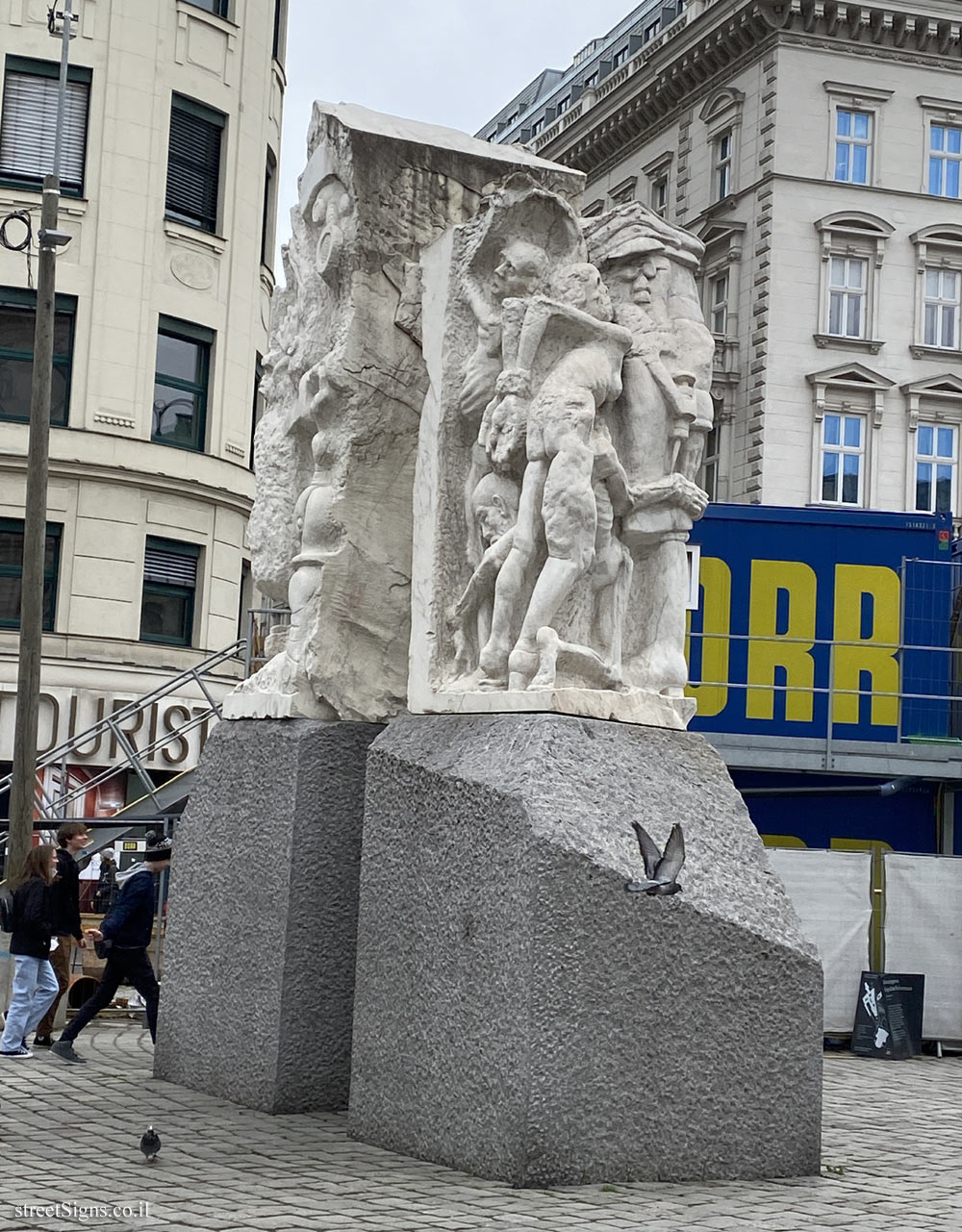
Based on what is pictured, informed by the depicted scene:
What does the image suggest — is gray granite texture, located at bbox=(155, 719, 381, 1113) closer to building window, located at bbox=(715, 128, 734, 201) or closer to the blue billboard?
the blue billboard

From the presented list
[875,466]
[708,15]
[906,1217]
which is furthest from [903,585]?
[708,15]

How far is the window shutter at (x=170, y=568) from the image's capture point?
24.9 metres

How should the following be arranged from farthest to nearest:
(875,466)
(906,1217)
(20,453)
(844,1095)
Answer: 1. (875,466)
2. (20,453)
3. (844,1095)
4. (906,1217)

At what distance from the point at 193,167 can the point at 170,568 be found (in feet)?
18.7

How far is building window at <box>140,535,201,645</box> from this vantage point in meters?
24.9

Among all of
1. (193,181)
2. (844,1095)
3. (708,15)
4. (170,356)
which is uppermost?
(708,15)

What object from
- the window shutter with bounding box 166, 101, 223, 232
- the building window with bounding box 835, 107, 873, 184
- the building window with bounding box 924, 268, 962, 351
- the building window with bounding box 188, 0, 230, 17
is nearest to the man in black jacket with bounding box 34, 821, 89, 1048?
Result: the window shutter with bounding box 166, 101, 223, 232

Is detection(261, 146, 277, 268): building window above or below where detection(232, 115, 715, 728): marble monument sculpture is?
above

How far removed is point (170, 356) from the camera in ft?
84.1

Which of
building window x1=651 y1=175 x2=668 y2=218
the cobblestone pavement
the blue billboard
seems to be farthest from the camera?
building window x1=651 y1=175 x2=668 y2=218

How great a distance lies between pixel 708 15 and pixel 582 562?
109 feet

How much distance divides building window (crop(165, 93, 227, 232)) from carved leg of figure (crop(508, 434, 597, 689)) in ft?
60.3

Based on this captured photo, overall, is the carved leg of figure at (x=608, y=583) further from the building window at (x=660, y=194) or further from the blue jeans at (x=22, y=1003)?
the building window at (x=660, y=194)

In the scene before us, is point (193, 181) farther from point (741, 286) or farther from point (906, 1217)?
point (906, 1217)
